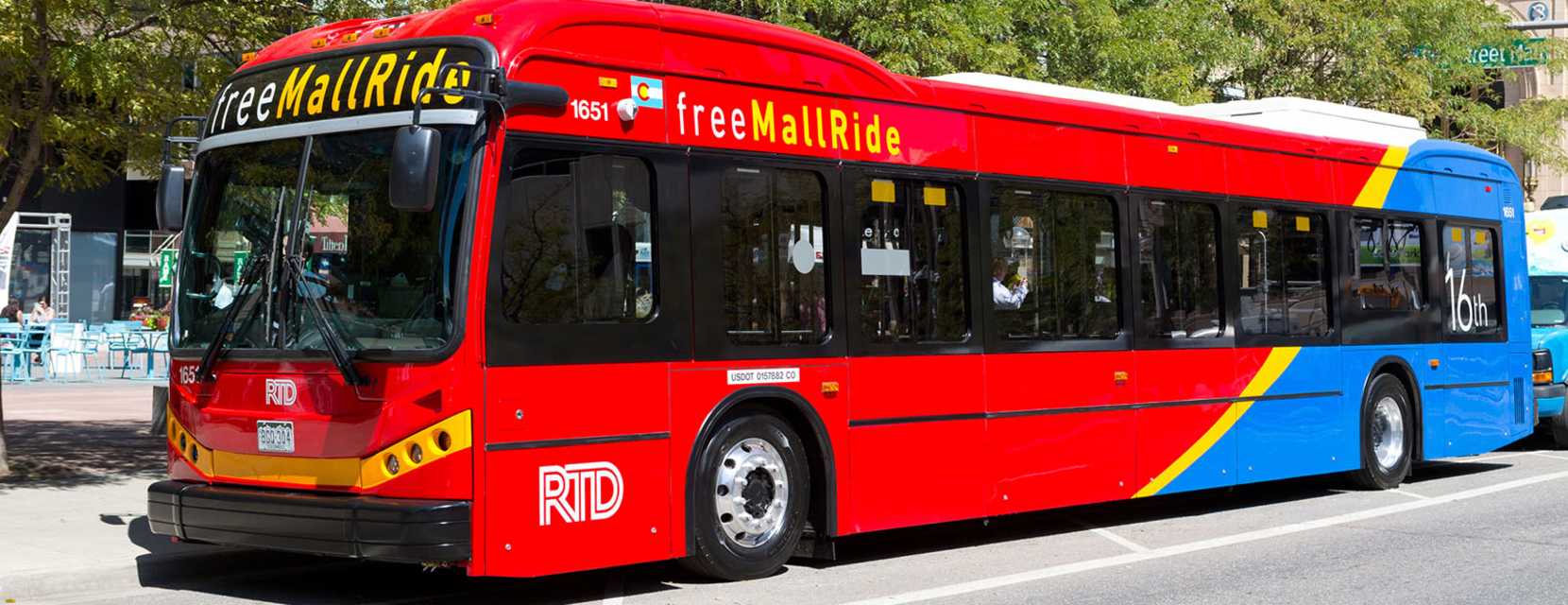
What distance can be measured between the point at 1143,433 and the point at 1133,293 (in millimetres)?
991

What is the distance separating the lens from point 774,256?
9633mm

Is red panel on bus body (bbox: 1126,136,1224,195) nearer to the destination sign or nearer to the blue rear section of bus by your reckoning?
the blue rear section of bus

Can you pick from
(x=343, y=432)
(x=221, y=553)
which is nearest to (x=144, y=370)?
(x=221, y=553)

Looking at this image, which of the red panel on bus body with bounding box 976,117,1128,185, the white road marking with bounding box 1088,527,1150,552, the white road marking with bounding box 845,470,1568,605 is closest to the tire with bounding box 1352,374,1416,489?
the white road marking with bounding box 845,470,1568,605

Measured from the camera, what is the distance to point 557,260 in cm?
846

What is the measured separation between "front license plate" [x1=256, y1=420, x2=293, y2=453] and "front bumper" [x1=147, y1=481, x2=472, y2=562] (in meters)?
0.22

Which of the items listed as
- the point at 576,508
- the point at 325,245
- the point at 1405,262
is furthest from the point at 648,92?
the point at 1405,262

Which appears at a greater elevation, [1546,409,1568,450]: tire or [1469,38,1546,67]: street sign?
[1469,38,1546,67]: street sign

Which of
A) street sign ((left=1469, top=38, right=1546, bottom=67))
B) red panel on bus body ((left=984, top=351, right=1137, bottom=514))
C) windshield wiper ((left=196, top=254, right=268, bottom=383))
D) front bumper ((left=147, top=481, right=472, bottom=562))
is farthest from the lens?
street sign ((left=1469, top=38, right=1546, bottom=67))

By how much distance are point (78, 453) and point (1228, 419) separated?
33.3 feet

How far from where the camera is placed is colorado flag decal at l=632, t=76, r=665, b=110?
29.4 feet

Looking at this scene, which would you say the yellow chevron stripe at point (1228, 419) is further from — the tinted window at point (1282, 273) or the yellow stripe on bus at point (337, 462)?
the yellow stripe on bus at point (337, 462)

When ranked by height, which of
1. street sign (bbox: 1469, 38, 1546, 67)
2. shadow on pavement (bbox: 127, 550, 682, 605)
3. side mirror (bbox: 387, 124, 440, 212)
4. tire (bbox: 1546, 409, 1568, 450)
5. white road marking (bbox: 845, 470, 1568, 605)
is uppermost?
street sign (bbox: 1469, 38, 1546, 67)

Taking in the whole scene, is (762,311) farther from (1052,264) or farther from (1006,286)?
(1052,264)
